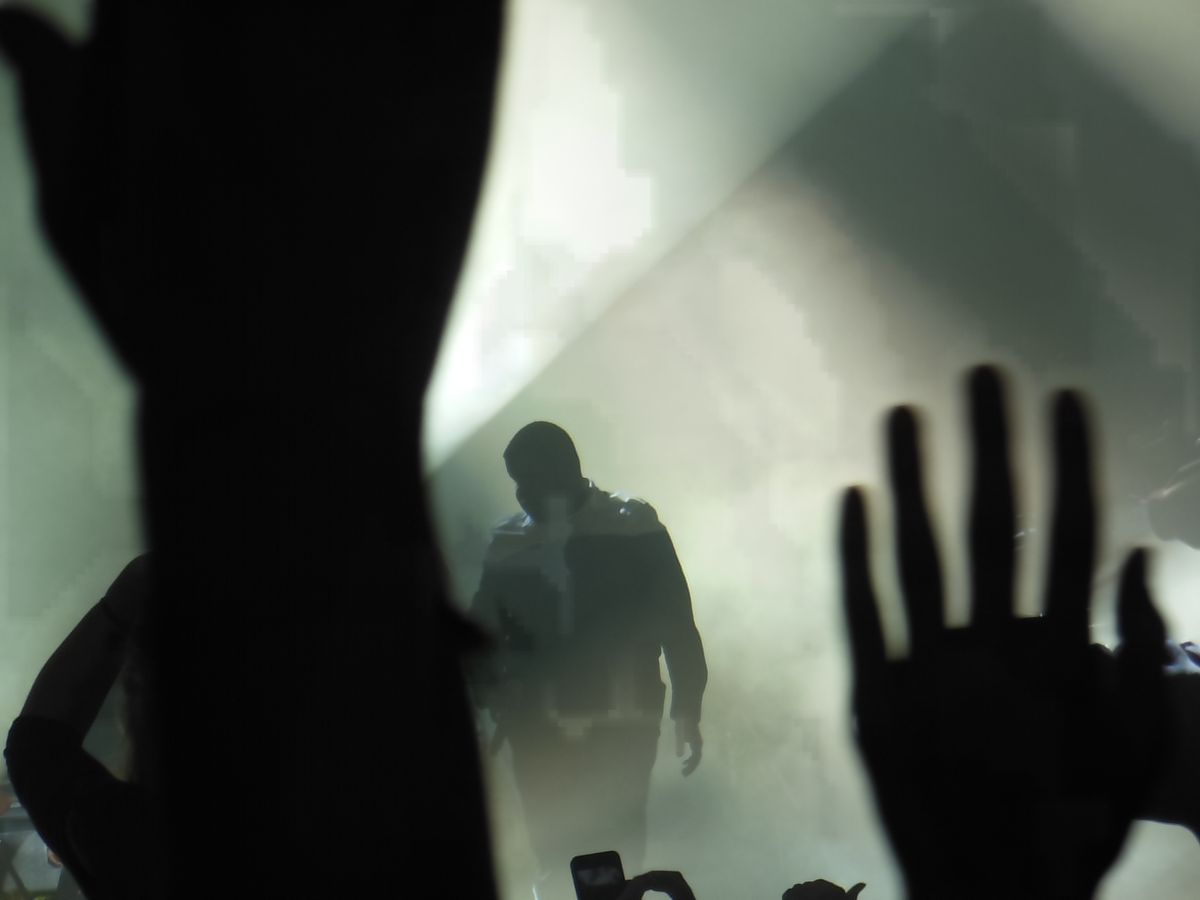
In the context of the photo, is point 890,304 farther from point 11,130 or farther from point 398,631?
point 11,130

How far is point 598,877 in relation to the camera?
0.63 metres

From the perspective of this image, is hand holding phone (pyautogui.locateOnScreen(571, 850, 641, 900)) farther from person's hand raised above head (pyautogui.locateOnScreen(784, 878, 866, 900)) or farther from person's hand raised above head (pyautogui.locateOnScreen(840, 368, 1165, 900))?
person's hand raised above head (pyautogui.locateOnScreen(840, 368, 1165, 900))

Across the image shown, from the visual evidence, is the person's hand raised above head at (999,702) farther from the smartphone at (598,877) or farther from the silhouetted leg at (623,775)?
the silhouetted leg at (623,775)

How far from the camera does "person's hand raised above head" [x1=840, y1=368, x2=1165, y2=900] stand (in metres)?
0.39

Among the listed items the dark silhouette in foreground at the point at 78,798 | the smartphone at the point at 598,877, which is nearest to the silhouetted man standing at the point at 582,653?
the smartphone at the point at 598,877

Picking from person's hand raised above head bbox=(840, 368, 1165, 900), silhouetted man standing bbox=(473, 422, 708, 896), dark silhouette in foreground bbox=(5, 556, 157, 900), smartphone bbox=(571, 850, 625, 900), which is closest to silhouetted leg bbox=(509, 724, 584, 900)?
silhouetted man standing bbox=(473, 422, 708, 896)

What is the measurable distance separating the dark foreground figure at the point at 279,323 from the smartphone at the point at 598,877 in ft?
0.54

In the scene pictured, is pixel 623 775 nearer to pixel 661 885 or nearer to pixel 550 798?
pixel 550 798

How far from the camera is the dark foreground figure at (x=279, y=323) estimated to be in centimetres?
75

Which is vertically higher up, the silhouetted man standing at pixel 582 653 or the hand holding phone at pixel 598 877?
the silhouetted man standing at pixel 582 653

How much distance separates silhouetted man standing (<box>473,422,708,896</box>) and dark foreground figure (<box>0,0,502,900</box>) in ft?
0.21

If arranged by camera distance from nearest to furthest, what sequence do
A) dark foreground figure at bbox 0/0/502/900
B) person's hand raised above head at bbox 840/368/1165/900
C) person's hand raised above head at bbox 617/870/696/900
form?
person's hand raised above head at bbox 840/368/1165/900 < person's hand raised above head at bbox 617/870/696/900 < dark foreground figure at bbox 0/0/502/900

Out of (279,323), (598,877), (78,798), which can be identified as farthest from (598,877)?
(279,323)

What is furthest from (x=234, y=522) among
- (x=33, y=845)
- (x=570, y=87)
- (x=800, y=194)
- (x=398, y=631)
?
(x=800, y=194)
